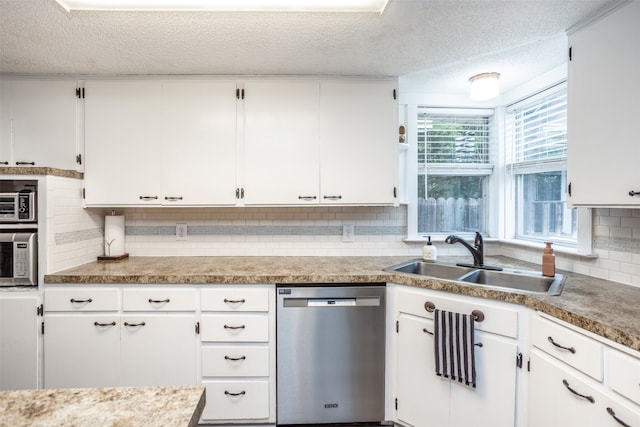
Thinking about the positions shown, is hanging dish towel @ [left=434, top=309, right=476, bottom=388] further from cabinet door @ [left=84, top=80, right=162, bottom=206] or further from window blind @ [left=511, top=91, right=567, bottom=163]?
cabinet door @ [left=84, top=80, right=162, bottom=206]

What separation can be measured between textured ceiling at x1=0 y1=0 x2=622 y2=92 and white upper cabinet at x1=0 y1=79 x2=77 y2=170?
0.11m

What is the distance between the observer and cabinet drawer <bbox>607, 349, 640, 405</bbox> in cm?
105

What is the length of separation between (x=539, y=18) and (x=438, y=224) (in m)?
1.52

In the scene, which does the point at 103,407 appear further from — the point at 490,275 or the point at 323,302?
the point at 490,275

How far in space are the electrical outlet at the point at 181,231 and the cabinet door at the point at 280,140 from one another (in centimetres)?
67

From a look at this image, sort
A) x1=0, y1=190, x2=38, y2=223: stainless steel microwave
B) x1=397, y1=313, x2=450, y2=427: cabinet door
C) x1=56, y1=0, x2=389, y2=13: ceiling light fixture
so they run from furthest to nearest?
x1=0, y1=190, x2=38, y2=223: stainless steel microwave → x1=397, y1=313, x2=450, y2=427: cabinet door → x1=56, y1=0, x2=389, y2=13: ceiling light fixture

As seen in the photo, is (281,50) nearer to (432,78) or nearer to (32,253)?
(432,78)

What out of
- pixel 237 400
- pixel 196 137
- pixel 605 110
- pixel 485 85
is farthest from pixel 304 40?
Answer: pixel 237 400

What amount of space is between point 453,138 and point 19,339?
3.26 metres

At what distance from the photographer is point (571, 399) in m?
1.27

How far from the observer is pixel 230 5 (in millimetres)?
1512

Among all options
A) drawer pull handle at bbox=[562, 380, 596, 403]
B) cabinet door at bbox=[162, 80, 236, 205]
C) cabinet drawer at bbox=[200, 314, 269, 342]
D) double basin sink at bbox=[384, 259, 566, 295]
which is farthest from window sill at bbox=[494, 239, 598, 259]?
cabinet door at bbox=[162, 80, 236, 205]

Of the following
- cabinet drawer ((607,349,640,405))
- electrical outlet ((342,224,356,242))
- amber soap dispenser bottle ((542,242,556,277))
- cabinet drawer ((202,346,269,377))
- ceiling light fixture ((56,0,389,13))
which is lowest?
cabinet drawer ((202,346,269,377))

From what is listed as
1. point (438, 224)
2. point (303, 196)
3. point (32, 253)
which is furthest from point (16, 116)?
point (438, 224)
